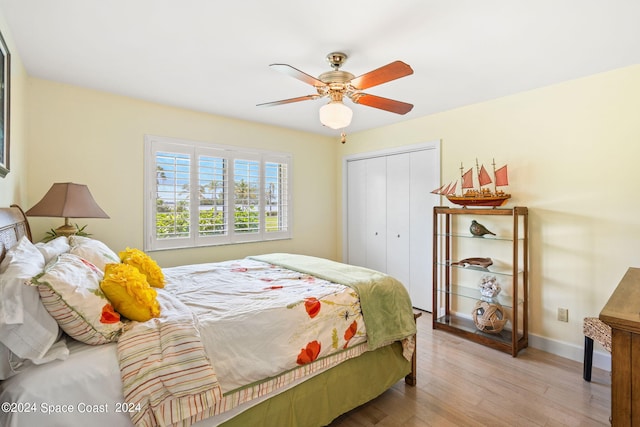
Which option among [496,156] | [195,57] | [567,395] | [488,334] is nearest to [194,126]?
[195,57]

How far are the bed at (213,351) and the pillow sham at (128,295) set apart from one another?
0.05 meters

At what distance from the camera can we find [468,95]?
3.07 m

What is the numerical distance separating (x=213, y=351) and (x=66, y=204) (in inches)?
70.9

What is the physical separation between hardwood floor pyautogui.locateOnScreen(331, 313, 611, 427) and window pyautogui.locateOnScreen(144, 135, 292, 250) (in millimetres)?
2442

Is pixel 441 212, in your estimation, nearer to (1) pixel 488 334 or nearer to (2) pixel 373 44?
(1) pixel 488 334

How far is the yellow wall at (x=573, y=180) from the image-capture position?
8.11ft

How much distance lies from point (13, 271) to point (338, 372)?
1.60 m

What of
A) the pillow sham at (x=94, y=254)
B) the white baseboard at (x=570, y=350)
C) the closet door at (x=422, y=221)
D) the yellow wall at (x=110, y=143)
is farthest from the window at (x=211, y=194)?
the white baseboard at (x=570, y=350)

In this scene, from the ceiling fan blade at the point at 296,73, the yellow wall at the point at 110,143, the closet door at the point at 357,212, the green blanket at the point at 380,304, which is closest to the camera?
the ceiling fan blade at the point at 296,73

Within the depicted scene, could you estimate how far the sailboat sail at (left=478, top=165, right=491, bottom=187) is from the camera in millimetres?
3020

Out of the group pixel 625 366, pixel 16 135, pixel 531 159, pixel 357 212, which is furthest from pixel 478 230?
pixel 16 135

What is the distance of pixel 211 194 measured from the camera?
144 inches

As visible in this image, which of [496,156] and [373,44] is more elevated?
A: [373,44]

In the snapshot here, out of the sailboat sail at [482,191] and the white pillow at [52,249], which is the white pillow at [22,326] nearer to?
the white pillow at [52,249]
